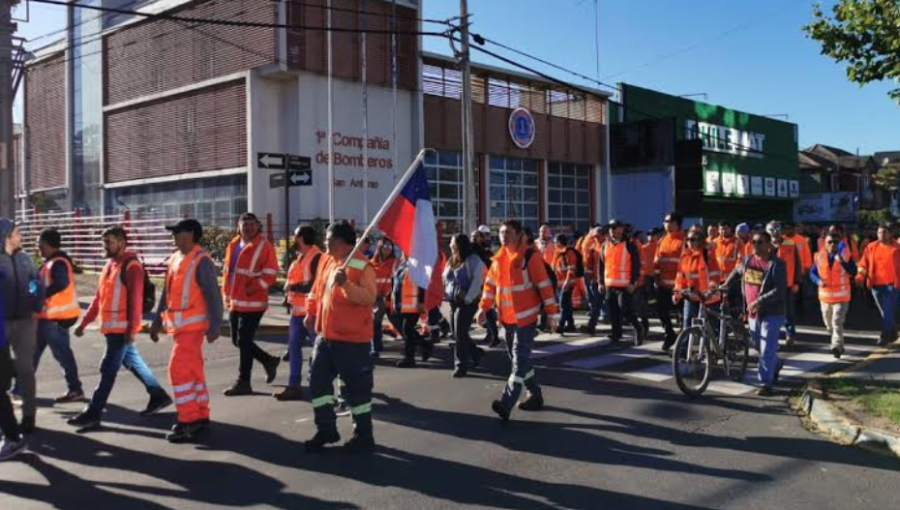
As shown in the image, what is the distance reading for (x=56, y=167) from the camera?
1403 inches

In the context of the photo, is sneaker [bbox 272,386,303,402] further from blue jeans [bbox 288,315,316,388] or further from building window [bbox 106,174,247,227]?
building window [bbox 106,174,247,227]

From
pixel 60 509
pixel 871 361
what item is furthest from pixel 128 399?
pixel 871 361

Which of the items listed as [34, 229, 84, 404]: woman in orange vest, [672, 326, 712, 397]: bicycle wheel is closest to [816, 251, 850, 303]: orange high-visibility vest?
[672, 326, 712, 397]: bicycle wheel

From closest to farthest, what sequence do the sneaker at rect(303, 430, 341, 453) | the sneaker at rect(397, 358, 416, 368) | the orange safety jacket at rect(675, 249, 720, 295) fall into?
1. the sneaker at rect(303, 430, 341, 453)
2. the sneaker at rect(397, 358, 416, 368)
3. the orange safety jacket at rect(675, 249, 720, 295)

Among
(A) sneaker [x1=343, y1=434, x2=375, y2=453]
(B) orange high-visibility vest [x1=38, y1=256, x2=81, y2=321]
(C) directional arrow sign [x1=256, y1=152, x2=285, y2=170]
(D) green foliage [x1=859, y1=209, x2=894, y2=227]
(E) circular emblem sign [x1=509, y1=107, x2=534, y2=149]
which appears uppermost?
(E) circular emblem sign [x1=509, y1=107, x2=534, y2=149]

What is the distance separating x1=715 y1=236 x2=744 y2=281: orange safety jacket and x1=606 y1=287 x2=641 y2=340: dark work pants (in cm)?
211

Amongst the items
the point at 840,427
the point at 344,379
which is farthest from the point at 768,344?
the point at 344,379

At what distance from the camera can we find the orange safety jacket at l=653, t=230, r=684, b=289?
12523 mm

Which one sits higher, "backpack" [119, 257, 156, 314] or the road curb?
"backpack" [119, 257, 156, 314]

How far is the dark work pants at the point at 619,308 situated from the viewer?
40.2ft

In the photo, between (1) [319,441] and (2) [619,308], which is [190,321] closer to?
(1) [319,441]

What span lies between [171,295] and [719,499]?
457cm

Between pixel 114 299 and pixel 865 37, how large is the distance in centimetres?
810

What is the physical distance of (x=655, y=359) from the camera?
11039mm
